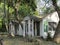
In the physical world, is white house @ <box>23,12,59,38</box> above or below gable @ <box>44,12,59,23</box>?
below

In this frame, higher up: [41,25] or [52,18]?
[52,18]

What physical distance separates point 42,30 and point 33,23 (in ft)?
9.37

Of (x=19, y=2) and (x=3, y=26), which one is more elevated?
(x=19, y=2)

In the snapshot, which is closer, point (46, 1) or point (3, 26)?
point (46, 1)

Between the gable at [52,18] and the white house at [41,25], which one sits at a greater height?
the gable at [52,18]

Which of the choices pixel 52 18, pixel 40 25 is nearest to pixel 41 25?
pixel 40 25

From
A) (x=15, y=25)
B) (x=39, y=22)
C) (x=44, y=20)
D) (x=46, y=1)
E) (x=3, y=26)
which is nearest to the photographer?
(x=46, y=1)

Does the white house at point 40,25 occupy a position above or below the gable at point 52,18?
below

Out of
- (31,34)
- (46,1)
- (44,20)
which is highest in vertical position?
(46,1)

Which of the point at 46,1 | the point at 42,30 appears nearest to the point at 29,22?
the point at 42,30

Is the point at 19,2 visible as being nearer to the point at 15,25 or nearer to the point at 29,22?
the point at 29,22

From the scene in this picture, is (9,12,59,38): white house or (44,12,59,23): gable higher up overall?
(44,12,59,23): gable

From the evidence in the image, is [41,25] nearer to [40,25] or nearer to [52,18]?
[40,25]

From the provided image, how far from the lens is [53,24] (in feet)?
103
